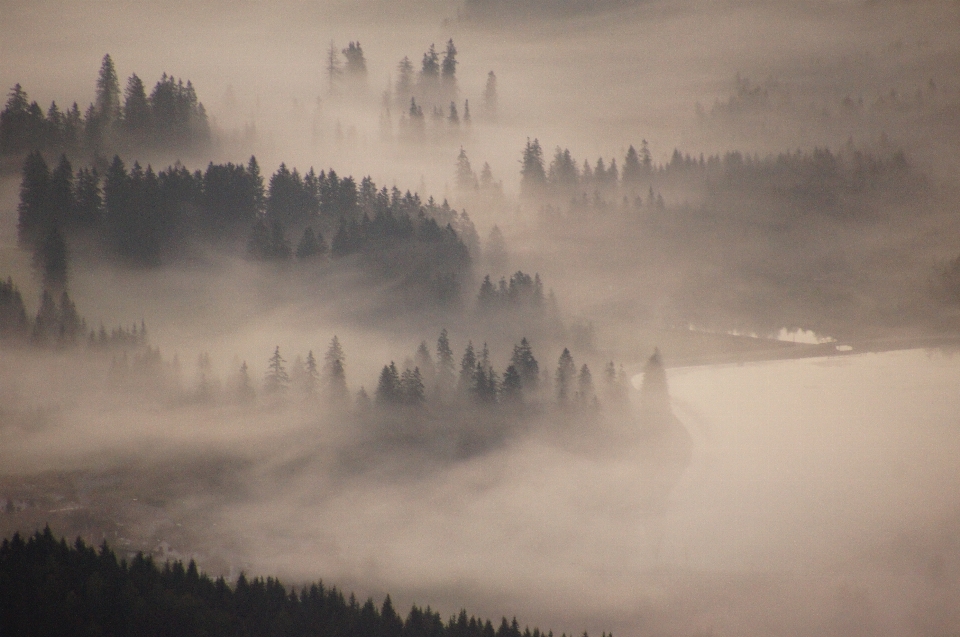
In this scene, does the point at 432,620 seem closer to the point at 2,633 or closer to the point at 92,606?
the point at 92,606

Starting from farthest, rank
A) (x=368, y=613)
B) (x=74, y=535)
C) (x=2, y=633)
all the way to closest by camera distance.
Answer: (x=74, y=535) < (x=368, y=613) < (x=2, y=633)

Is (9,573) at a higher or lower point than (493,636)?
higher

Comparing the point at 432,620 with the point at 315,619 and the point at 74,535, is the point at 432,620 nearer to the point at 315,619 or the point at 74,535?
the point at 315,619

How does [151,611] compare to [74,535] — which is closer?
[151,611]

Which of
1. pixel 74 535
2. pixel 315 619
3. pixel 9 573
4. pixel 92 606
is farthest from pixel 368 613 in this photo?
pixel 74 535

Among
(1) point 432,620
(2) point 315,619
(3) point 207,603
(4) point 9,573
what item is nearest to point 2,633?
(4) point 9,573

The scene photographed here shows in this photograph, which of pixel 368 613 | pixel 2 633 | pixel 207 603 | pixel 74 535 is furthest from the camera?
pixel 74 535
